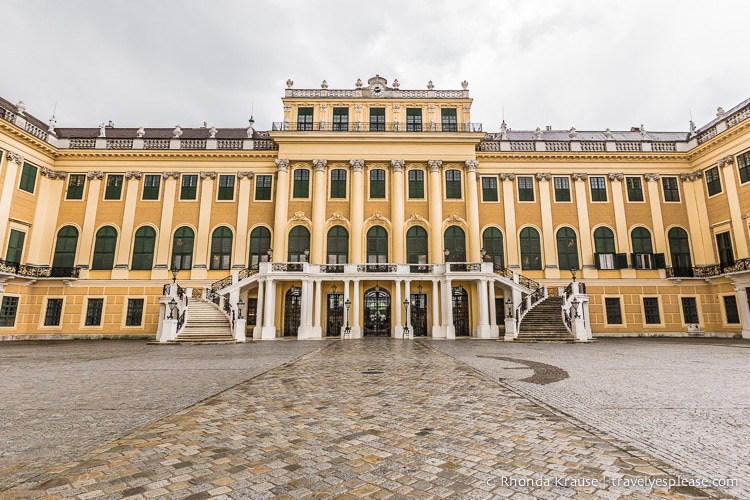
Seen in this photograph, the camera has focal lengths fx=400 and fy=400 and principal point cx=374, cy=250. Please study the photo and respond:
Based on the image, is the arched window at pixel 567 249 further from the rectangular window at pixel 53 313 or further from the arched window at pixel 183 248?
the rectangular window at pixel 53 313

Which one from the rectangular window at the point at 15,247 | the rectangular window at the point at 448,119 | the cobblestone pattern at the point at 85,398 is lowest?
the cobblestone pattern at the point at 85,398

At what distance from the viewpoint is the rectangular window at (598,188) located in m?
30.0

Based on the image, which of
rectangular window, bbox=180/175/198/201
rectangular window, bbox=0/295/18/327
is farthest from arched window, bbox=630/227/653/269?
rectangular window, bbox=0/295/18/327

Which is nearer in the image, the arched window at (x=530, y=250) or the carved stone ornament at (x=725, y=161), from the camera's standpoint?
the carved stone ornament at (x=725, y=161)

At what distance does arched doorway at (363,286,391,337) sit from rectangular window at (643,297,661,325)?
59.3 feet

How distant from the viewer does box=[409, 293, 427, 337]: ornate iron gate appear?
28.2 m

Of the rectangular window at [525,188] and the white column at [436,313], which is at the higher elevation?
the rectangular window at [525,188]

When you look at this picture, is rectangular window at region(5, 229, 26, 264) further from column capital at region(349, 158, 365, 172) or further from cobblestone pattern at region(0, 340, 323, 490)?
column capital at region(349, 158, 365, 172)

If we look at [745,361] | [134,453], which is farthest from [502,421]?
[745,361]

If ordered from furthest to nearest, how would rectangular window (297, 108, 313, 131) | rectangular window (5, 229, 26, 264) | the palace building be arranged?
1. rectangular window (297, 108, 313, 131)
2. the palace building
3. rectangular window (5, 229, 26, 264)

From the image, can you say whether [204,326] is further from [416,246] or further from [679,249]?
[679,249]

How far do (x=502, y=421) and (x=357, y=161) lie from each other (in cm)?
2591

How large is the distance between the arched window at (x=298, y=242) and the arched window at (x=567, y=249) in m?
18.4

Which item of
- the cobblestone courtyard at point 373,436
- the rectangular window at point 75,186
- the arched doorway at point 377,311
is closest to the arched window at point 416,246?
the arched doorway at point 377,311
